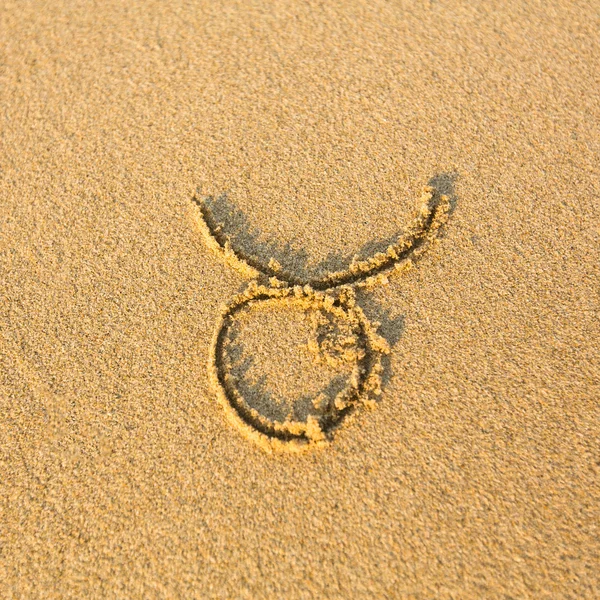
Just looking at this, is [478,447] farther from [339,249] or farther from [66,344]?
[66,344]

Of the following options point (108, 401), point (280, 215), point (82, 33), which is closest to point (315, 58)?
point (280, 215)

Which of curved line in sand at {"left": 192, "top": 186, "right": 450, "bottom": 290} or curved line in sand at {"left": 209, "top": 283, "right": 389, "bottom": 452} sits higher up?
curved line in sand at {"left": 192, "top": 186, "right": 450, "bottom": 290}

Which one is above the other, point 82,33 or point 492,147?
point 82,33

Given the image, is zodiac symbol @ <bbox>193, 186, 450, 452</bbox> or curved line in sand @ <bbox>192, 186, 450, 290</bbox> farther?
curved line in sand @ <bbox>192, 186, 450, 290</bbox>

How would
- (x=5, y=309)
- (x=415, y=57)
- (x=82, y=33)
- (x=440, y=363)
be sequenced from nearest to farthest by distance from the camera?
(x=440, y=363)
(x=5, y=309)
(x=415, y=57)
(x=82, y=33)

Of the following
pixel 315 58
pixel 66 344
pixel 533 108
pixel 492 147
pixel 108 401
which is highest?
pixel 315 58
